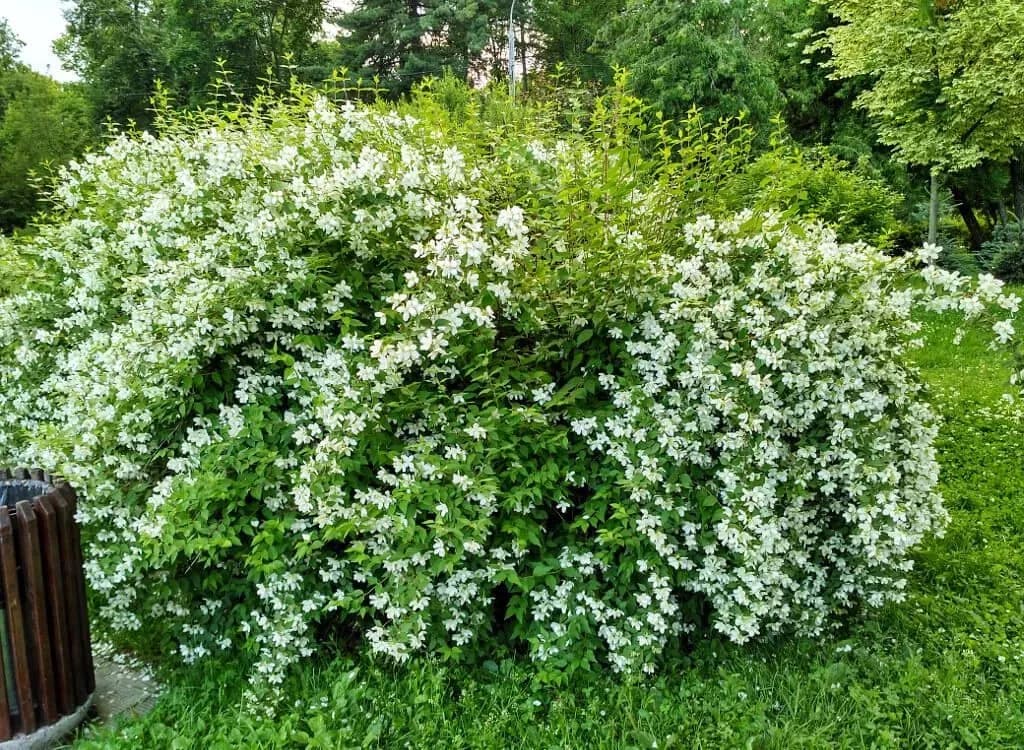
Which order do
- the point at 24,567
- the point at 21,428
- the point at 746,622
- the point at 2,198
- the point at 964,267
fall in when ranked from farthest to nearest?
the point at 2,198 → the point at 964,267 → the point at 21,428 → the point at 746,622 → the point at 24,567

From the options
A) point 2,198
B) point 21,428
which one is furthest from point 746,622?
point 2,198

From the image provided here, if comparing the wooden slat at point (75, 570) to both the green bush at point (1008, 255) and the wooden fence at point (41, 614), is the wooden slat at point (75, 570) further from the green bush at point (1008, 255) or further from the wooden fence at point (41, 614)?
the green bush at point (1008, 255)

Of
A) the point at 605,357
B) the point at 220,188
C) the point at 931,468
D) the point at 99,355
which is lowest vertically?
the point at 931,468

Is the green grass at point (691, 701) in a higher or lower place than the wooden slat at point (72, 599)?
lower

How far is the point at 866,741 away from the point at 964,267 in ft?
47.2

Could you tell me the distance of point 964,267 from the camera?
14320mm

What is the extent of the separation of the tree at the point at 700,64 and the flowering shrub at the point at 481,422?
1054cm

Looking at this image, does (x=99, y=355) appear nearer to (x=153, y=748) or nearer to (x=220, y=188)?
(x=220, y=188)

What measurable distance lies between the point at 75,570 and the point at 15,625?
313mm

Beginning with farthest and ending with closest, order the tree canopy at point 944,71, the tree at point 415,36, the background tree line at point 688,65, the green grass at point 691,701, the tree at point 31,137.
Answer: the tree at point 415,36, the tree at point 31,137, the background tree line at point 688,65, the tree canopy at point 944,71, the green grass at point 691,701

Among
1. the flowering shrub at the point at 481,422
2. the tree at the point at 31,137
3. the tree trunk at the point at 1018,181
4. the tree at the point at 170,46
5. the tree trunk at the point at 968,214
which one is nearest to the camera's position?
the flowering shrub at the point at 481,422

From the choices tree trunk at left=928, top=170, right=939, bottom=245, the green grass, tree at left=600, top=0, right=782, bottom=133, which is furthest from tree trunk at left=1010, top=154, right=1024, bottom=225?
the green grass

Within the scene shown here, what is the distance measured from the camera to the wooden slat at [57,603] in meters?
2.69

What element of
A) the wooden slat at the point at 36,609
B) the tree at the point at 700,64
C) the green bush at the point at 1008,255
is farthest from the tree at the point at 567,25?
the wooden slat at the point at 36,609
